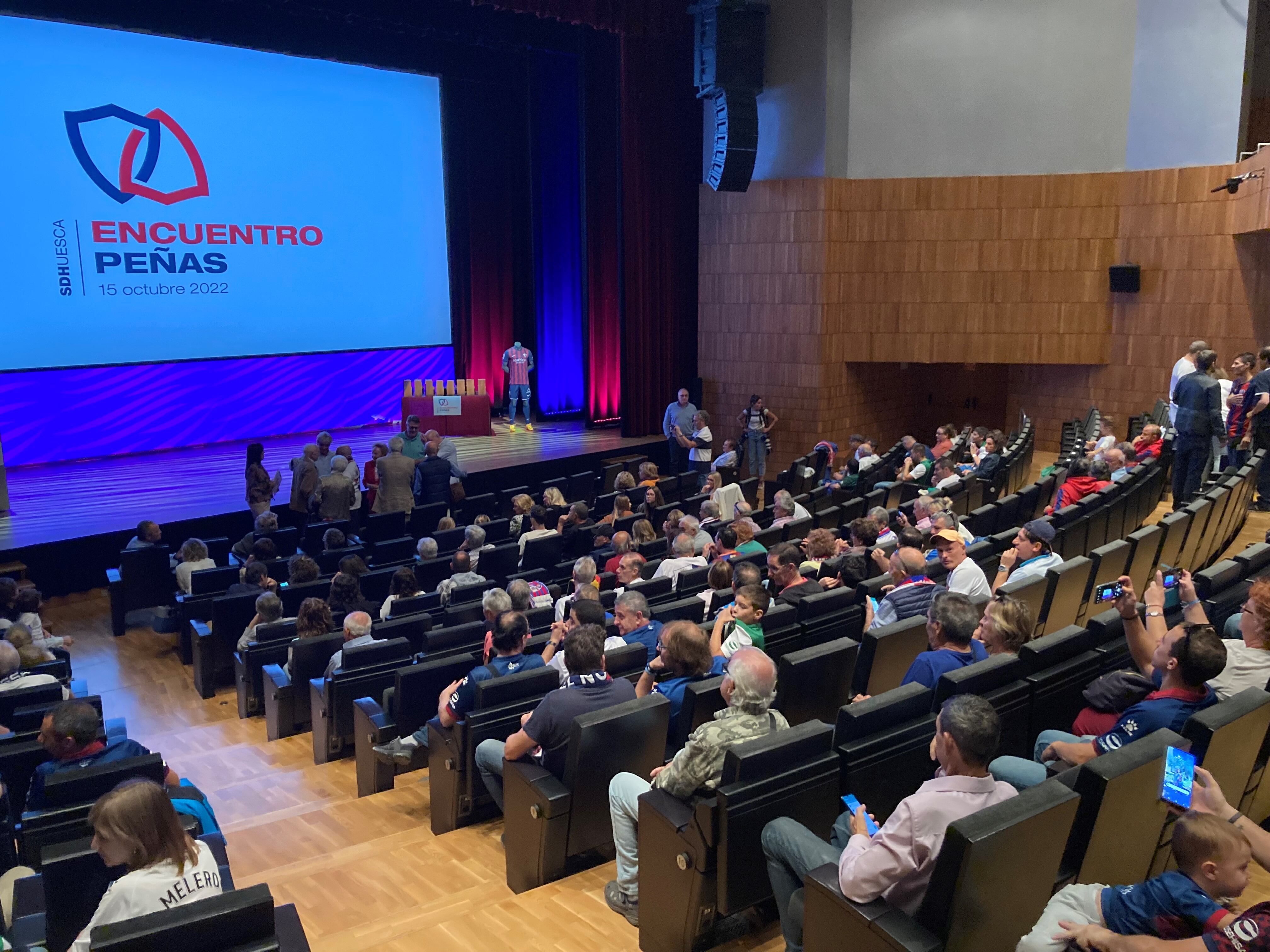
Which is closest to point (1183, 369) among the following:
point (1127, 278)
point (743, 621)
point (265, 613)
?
point (1127, 278)

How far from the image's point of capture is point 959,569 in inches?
193

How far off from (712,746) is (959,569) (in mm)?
2417

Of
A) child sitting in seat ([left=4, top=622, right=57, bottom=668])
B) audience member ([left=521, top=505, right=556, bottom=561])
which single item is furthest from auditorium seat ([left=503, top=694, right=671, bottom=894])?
audience member ([left=521, top=505, right=556, bottom=561])

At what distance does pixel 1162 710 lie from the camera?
2.95 m

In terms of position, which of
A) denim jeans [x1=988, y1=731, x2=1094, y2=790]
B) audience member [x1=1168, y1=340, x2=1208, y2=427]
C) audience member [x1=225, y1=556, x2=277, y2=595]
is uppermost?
audience member [x1=1168, y1=340, x2=1208, y2=427]

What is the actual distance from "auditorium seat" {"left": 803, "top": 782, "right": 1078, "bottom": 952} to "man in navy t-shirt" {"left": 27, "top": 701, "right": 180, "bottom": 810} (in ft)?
7.34

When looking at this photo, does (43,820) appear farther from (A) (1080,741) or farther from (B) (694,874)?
(A) (1080,741)

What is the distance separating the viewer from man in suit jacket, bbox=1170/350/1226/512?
7.29m

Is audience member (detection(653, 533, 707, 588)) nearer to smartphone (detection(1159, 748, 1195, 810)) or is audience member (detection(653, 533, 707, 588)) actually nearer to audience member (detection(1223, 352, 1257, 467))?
smartphone (detection(1159, 748, 1195, 810))

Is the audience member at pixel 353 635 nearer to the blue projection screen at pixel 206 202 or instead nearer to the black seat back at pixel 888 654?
the black seat back at pixel 888 654

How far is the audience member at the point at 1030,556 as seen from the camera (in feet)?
16.5

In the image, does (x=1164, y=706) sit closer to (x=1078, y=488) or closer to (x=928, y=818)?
(x=928, y=818)

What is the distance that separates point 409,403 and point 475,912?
11.1 meters

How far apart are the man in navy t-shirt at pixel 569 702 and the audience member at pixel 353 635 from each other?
5.89 ft
